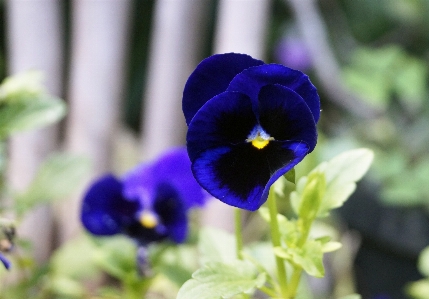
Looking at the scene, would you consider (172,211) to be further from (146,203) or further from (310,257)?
(310,257)

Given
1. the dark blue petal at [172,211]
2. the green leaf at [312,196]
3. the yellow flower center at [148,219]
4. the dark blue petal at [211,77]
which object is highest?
the dark blue petal at [211,77]

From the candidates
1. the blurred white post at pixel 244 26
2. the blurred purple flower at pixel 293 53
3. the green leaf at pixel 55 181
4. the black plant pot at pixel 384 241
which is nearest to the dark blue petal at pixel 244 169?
the green leaf at pixel 55 181

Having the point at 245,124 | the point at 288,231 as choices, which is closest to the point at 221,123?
the point at 245,124

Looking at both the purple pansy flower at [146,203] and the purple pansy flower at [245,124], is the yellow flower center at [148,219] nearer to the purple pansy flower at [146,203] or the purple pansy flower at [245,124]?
the purple pansy flower at [146,203]

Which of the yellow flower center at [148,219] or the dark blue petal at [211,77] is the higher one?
the dark blue petal at [211,77]

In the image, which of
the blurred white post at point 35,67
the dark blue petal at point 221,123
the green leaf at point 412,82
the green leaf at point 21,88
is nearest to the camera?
the dark blue petal at point 221,123

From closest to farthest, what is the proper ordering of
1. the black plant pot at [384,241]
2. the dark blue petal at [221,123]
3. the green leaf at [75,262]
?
the dark blue petal at [221,123] < the green leaf at [75,262] < the black plant pot at [384,241]
